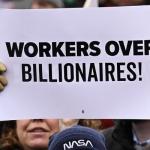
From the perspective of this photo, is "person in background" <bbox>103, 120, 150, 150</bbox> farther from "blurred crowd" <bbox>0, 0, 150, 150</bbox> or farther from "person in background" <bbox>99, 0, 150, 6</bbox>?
"person in background" <bbox>99, 0, 150, 6</bbox>

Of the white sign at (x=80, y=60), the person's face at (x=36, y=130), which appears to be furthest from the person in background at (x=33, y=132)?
Result: the white sign at (x=80, y=60)

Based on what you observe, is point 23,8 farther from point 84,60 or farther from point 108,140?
point 108,140

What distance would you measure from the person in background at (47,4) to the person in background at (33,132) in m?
0.48

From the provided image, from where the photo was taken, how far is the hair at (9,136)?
3.11 metres

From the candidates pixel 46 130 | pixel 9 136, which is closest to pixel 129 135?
pixel 46 130

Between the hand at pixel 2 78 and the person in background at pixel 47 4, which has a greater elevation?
the person in background at pixel 47 4

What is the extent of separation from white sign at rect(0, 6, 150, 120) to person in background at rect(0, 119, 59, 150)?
0.23m

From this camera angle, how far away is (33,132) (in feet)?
10.0

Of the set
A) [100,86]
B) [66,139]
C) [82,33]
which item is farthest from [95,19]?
[66,139]

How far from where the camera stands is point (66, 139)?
255cm

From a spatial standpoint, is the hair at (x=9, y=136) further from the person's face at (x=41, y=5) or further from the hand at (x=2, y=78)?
the person's face at (x=41, y=5)

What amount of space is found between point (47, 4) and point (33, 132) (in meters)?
0.55

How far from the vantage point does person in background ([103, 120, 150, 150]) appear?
3.03m

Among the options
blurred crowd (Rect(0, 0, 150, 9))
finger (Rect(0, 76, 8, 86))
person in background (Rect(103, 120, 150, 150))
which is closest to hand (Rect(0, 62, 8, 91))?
finger (Rect(0, 76, 8, 86))
